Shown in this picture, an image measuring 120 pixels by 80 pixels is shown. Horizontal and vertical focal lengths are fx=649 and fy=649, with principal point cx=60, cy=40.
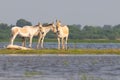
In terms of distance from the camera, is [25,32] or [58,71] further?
[25,32]

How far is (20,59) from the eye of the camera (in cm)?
3872

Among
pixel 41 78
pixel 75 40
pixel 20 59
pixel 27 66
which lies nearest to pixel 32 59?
pixel 20 59

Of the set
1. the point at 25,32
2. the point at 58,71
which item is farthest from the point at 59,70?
the point at 25,32

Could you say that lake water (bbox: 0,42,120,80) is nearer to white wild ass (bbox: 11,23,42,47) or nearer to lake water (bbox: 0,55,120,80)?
lake water (bbox: 0,55,120,80)

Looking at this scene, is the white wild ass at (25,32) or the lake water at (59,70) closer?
the lake water at (59,70)

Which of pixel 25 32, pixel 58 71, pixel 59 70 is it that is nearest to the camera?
pixel 58 71

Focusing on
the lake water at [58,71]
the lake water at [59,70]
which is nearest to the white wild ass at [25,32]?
the lake water at [59,70]

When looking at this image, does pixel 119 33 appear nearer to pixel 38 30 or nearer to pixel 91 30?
pixel 91 30

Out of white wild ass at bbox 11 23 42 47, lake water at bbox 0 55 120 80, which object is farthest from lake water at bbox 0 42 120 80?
white wild ass at bbox 11 23 42 47

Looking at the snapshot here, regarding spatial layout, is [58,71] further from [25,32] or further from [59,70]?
[25,32]

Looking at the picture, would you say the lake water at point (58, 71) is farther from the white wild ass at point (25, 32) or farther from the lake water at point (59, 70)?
the white wild ass at point (25, 32)

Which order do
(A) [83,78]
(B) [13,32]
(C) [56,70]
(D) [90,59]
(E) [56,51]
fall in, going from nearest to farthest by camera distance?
(A) [83,78]
(C) [56,70]
(D) [90,59]
(E) [56,51]
(B) [13,32]

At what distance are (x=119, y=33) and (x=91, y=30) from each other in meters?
6.78

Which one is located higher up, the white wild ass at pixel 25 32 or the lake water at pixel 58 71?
the white wild ass at pixel 25 32
